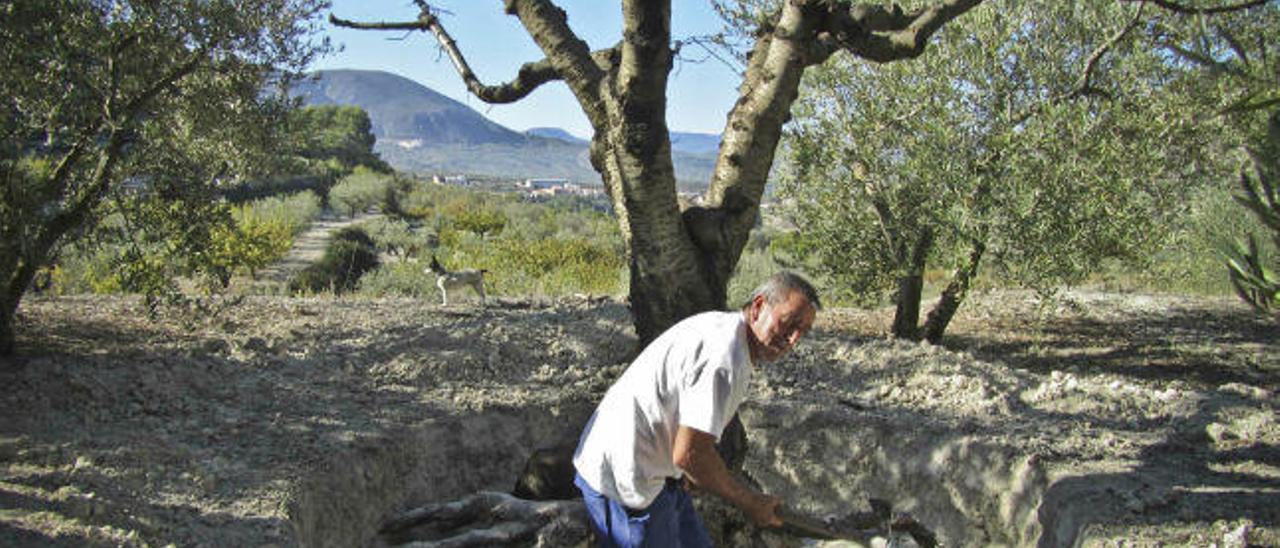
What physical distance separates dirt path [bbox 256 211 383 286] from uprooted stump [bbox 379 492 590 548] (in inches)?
400

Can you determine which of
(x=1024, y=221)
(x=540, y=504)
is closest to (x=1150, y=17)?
(x=1024, y=221)

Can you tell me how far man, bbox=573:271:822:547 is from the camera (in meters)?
3.19

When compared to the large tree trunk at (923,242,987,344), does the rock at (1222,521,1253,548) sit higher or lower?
lower

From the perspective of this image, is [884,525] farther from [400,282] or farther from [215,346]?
[400,282]

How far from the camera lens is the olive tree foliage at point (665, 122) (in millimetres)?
5000

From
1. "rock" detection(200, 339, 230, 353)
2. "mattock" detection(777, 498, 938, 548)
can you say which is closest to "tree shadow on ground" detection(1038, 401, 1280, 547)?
"mattock" detection(777, 498, 938, 548)

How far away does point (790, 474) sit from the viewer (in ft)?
21.4

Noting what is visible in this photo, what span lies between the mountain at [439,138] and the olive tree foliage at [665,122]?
77.5m

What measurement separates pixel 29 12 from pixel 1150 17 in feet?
29.8

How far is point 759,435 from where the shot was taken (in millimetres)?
6719

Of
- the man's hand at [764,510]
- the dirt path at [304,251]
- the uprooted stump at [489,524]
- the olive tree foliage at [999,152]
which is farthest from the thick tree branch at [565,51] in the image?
the dirt path at [304,251]

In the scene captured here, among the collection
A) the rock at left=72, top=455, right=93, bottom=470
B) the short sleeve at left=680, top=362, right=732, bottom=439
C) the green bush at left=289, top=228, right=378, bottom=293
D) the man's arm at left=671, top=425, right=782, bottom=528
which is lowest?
the green bush at left=289, top=228, right=378, bottom=293

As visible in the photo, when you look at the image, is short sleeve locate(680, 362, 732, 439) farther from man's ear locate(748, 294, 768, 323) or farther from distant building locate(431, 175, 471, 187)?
distant building locate(431, 175, 471, 187)

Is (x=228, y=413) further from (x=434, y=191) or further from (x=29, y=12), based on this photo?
(x=434, y=191)
